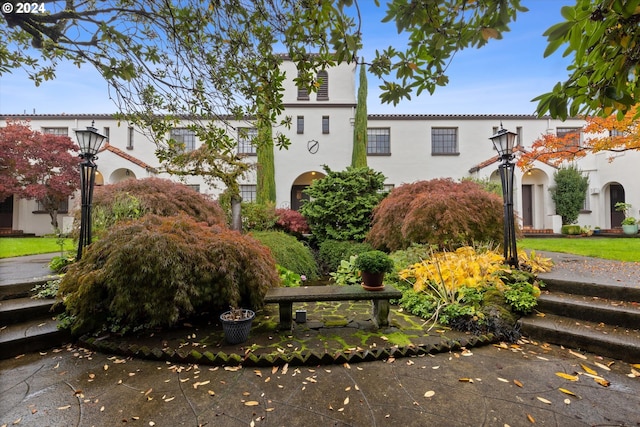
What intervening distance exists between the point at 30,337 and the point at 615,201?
66.9ft

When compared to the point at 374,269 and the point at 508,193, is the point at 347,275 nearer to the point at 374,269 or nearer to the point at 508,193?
the point at 374,269

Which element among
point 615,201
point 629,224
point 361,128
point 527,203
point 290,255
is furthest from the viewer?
point 527,203

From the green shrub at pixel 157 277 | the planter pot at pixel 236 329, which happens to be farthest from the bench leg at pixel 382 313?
the planter pot at pixel 236 329

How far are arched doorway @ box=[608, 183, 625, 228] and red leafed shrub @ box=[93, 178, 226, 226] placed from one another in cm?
1784

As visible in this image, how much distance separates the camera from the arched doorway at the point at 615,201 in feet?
44.5

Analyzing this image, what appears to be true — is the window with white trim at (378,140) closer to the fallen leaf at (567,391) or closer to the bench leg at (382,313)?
the bench leg at (382,313)

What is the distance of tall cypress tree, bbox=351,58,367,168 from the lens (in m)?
12.8

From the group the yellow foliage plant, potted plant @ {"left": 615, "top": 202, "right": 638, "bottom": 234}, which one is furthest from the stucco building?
the yellow foliage plant

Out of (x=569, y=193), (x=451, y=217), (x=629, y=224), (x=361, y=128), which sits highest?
(x=361, y=128)

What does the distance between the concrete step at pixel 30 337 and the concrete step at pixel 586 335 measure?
17.5ft

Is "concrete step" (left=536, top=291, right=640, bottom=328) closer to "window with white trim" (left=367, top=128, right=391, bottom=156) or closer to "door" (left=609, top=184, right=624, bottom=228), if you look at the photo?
"window with white trim" (left=367, top=128, right=391, bottom=156)

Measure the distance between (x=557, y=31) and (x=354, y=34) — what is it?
3.39ft

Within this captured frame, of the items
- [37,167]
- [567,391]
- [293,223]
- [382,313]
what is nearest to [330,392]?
[382,313]

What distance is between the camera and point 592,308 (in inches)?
132
